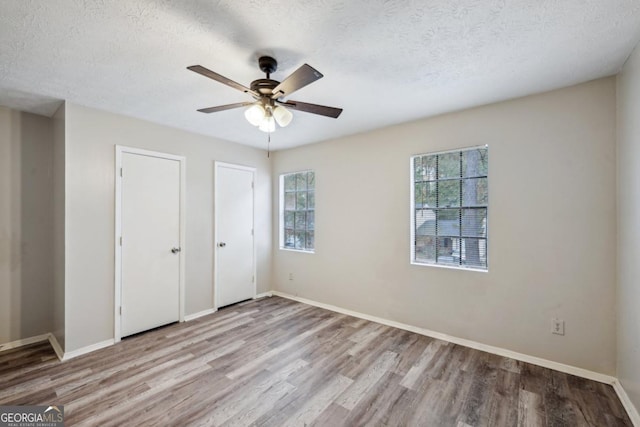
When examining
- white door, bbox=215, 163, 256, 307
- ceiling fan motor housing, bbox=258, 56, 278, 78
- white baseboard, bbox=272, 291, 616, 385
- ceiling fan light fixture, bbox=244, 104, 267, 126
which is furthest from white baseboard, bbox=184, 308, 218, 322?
ceiling fan motor housing, bbox=258, 56, 278, 78

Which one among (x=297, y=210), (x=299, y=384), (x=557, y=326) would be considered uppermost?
(x=297, y=210)

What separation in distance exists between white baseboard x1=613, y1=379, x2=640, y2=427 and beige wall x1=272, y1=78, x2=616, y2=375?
137 millimetres

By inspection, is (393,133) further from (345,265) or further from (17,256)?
(17,256)

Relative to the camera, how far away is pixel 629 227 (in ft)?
6.40

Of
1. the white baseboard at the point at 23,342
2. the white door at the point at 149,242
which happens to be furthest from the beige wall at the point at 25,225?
the white door at the point at 149,242

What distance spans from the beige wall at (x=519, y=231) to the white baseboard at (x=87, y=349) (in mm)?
2844

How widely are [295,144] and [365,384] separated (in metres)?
3.30

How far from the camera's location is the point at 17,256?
2941 millimetres

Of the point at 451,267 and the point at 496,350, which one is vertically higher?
the point at 451,267

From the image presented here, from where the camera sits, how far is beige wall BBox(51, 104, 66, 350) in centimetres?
272

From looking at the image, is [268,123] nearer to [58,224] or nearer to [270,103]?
[270,103]

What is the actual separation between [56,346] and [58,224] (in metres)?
1.26

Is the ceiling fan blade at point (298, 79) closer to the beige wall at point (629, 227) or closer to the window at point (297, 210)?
the beige wall at point (629, 227)

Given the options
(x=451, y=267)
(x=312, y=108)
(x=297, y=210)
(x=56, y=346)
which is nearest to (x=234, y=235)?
(x=297, y=210)
